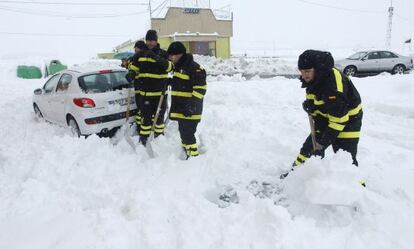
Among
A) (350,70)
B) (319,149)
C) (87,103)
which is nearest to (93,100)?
(87,103)

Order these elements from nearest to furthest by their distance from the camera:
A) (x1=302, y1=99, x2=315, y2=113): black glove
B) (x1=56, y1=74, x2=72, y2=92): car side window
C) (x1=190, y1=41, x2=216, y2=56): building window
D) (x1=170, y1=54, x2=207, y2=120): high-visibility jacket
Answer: (x1=302, y1=99, x2=315, y2=113): black glove, (x1=170, y1=54, x2=207, y2=120): high-visibility jacket, (x1=56, y1=74, x2=72, y2=92): car side window, (x1=190, y1=41, x2=216, y2=56): building window

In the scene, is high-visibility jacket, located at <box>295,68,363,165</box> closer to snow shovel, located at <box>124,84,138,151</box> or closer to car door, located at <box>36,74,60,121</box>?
snow shovel, located at <box>124,84,138,151</box>

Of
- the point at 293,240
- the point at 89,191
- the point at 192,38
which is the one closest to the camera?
the point at 293,240

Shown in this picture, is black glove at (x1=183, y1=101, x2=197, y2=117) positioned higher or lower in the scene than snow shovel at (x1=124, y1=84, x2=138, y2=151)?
higher

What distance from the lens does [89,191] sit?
411 centimetres

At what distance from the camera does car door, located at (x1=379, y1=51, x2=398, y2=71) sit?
16.2 meters

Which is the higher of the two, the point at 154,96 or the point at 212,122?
the point at 154,96

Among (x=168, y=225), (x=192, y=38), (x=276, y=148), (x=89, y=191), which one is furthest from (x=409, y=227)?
(x=192, y=38)

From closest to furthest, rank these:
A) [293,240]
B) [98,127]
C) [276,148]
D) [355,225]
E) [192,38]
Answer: [293,240], [355,225], [276,148], [98,127], [192,38]

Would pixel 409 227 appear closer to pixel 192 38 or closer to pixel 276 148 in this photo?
pixel 276 148

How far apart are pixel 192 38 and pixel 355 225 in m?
27.4

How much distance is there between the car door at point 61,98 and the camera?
636cm

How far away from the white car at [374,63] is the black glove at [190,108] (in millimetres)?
13234

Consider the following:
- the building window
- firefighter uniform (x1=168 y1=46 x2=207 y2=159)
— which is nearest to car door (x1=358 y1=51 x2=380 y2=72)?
firefighter uniform (x1=168 y1=46 x2=207 y2=159)
